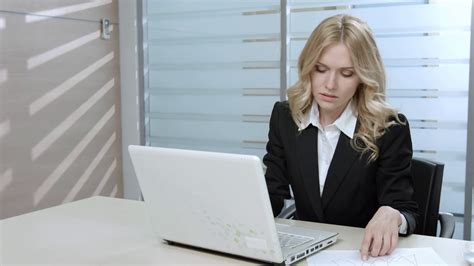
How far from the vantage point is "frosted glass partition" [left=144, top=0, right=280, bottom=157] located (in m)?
3.97

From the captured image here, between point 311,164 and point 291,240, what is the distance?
497mm

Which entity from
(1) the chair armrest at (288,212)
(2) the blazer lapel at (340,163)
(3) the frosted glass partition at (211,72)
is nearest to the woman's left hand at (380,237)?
(2) the blazer lapel at (340,163)

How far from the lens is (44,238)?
1.71 metres

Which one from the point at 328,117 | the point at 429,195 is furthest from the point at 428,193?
the point at 328,117

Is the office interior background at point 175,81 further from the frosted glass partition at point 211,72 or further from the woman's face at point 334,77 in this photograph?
the woman's face at point 334,77

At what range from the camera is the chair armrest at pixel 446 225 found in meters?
1.91

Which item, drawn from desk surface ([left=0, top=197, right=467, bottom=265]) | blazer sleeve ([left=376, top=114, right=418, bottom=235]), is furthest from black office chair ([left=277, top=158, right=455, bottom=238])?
desk surface ([left=0, top=197, right=467, bottom=265])

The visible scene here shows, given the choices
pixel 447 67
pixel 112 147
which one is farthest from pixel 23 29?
pixel 447 67

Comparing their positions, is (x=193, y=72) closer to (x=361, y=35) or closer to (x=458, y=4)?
(x=458, y=4)

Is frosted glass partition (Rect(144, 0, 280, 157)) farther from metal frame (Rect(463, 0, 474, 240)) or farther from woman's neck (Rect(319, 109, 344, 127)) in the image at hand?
woman's neck (Rect(319, 109, 344, 127))

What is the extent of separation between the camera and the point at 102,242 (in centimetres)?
166

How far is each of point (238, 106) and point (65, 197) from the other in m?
1.45

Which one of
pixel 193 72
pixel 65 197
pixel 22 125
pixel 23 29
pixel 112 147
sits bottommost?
pixel 65 197

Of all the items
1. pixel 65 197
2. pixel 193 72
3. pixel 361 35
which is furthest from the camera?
pixel 193 72
